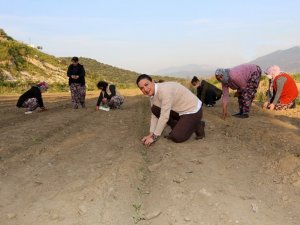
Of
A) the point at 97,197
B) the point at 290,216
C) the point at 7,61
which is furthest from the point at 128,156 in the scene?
the point at 7,61

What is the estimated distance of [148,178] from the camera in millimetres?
5188

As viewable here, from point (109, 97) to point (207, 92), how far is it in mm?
2607

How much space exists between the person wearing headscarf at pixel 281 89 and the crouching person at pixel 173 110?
4.37 m

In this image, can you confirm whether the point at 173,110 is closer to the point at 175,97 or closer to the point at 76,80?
the point at 175,97

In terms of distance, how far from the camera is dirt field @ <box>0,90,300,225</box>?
419 centimetres

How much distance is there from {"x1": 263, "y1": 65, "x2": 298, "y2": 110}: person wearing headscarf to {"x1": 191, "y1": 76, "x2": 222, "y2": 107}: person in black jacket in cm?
141

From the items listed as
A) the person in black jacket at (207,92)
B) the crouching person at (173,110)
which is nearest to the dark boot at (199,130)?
the crouching person at (173,110)

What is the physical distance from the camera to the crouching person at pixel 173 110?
20.9 ft

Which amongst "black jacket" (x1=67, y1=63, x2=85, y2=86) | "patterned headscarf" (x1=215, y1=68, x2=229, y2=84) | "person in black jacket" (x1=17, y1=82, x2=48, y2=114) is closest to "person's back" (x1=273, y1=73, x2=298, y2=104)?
"patterned headscarf" (x1=215, y1=68, x2=229, y2=84)

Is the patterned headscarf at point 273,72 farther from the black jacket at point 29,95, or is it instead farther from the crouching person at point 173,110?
the black jacket at point 29,95

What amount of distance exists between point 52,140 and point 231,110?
5.26 meters

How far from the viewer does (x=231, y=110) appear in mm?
11141

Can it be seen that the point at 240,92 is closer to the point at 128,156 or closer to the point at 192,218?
the point at 128,156

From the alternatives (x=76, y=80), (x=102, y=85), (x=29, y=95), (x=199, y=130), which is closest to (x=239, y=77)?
(x=199, y=130)
